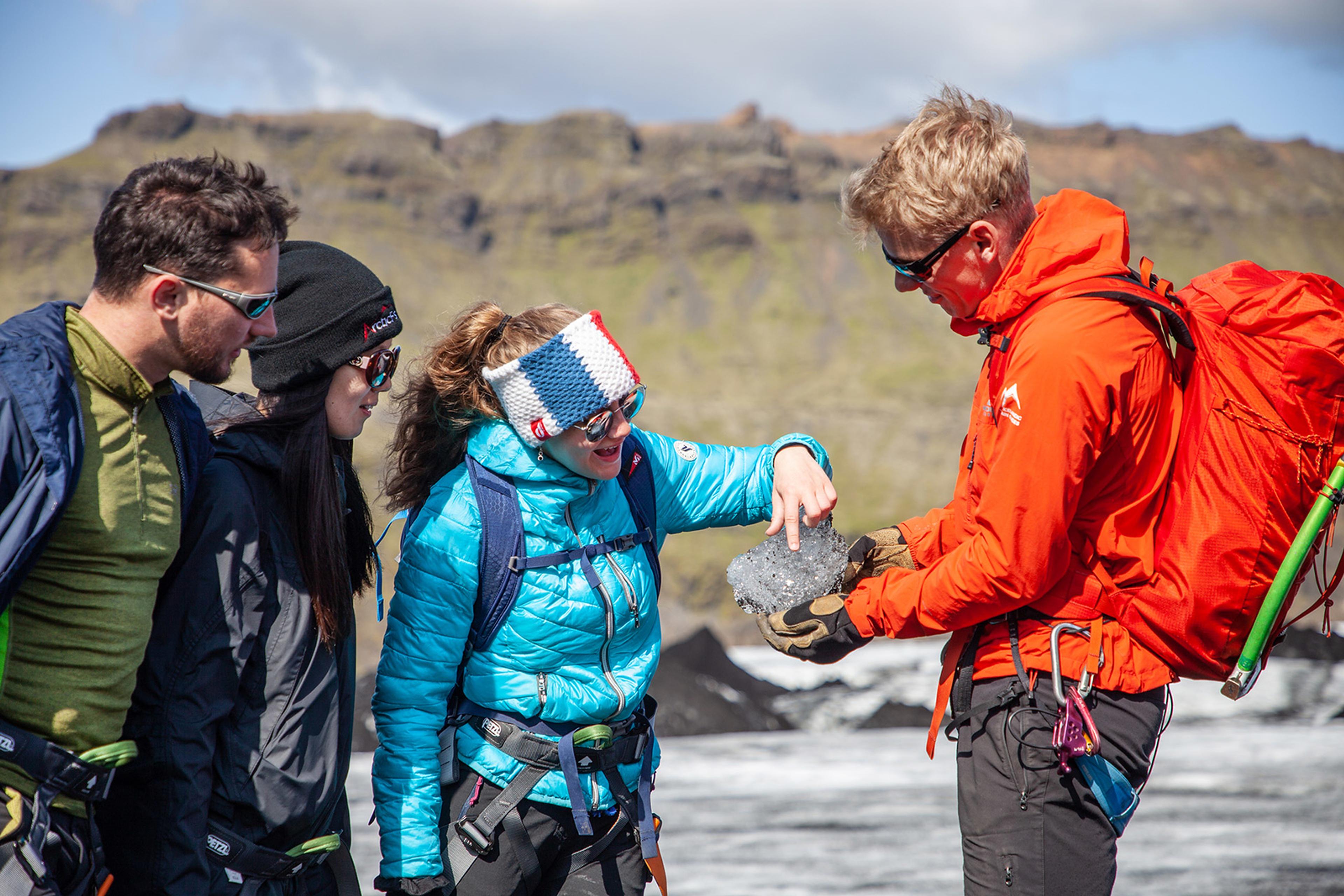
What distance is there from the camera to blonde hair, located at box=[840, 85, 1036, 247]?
7.21 feet

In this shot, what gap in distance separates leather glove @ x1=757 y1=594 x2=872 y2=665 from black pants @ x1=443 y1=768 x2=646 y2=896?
2.02 feet

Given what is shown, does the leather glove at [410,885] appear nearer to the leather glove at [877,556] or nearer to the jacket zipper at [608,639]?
the jacket zipper at [608,639]

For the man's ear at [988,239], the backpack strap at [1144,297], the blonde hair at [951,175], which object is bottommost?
the backpack strap at [1144,297]

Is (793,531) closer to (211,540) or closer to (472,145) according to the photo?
(211,540)

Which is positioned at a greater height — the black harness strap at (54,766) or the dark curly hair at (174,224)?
the dark curly hair at (174,224)

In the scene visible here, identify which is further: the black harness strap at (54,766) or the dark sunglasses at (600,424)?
the dark sunglasses at (600,424)

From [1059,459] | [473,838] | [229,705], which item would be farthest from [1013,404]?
[229,705]

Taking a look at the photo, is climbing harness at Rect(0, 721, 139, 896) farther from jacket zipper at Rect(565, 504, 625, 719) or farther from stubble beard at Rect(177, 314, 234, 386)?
jacket zipper at Rect(565, 504, 625, 719)

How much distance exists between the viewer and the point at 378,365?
7.88ft

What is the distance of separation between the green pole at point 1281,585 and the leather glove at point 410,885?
5.74 feet

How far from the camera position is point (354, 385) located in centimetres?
237

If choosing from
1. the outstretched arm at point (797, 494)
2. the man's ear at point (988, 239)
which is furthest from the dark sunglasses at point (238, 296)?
the man's ear at point (988, 239)

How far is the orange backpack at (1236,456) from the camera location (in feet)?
6.63

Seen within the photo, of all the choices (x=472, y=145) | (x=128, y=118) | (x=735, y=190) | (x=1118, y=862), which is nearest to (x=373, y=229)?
(x=472, y=145)
